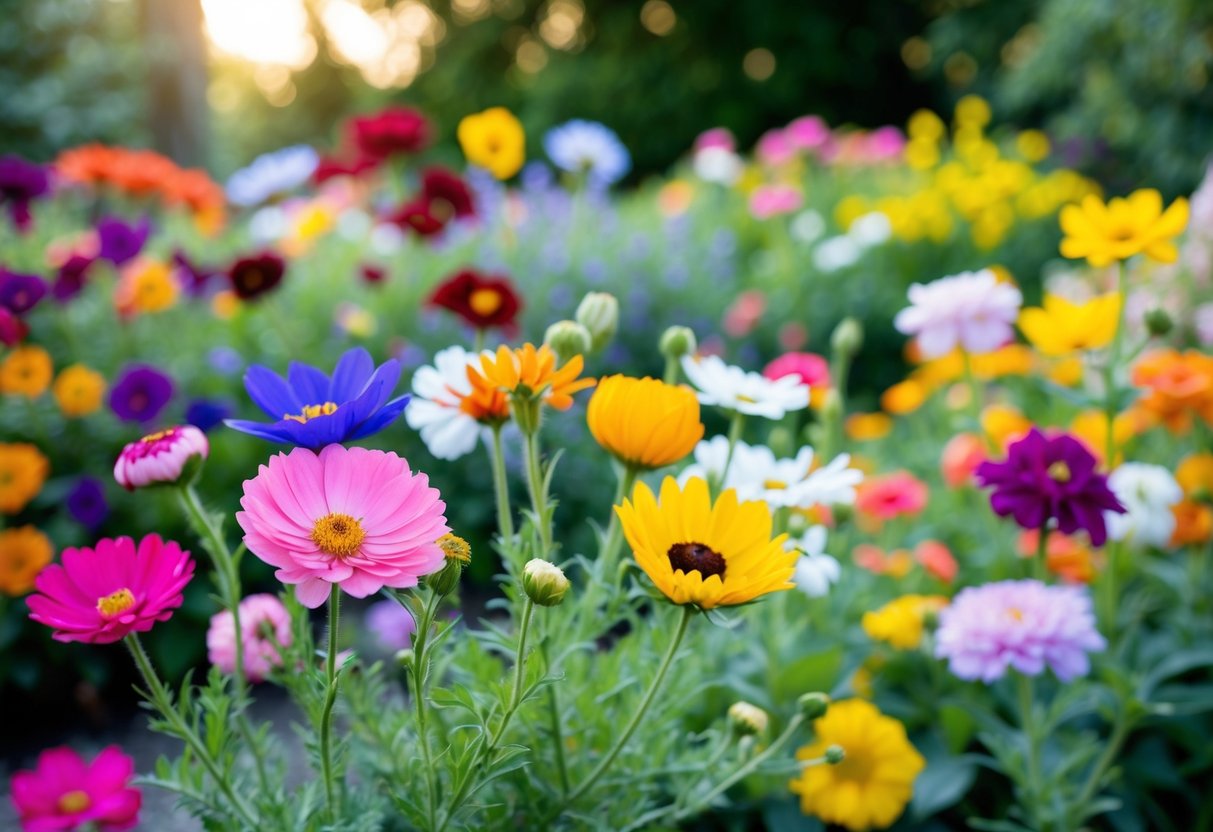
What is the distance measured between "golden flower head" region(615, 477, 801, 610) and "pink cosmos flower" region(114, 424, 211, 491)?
0.43 meters

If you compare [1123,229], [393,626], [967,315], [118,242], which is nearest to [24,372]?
[118,242]

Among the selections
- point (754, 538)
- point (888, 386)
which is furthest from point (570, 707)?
point (888, 386)

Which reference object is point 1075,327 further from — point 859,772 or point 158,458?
point 158,458

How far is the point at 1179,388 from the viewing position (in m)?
1.66

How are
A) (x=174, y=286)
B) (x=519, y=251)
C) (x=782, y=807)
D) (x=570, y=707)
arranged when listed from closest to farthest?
(x=570, y=707)
(x=782, y=807)
(x=174, y=286)
(x=519, y=251)

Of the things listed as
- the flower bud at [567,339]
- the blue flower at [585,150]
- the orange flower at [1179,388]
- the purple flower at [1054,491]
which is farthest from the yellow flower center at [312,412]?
the blue flower at [585,150]

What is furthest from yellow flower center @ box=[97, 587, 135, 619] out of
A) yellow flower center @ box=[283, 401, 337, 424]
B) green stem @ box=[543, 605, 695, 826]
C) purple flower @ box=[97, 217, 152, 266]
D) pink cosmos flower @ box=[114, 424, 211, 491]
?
purple flower @ box=[97, 217, 152, 266]

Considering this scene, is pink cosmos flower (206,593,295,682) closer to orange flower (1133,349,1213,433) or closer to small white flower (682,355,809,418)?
small white flower (682,355,809,418)

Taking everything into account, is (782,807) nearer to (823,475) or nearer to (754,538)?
(823,475)

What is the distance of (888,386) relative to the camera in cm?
421

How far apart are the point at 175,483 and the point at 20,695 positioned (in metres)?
1.79

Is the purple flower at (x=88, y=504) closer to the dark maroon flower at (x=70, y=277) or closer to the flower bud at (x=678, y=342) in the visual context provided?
the dark maroon flower at (x=70, y=277)

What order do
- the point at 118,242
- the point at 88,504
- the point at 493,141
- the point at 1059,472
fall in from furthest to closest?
the point at 493,141 < the point at 118,242 < the point at 88,504 < the point at 1059,472

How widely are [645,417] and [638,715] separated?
0.28m
